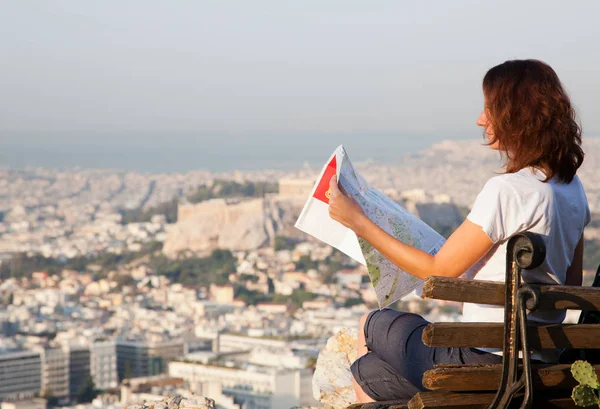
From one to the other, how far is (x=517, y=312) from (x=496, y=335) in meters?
0.06

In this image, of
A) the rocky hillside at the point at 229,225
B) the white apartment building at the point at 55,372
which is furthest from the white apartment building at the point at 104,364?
the rocky hillside at the point at 229,225

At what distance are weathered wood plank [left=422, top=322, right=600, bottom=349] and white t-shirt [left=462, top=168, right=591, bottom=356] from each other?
51 millimetres

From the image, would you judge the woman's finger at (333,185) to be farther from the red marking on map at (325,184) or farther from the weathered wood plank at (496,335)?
the weathered wood plank at (496,335)

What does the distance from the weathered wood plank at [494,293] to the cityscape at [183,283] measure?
1.23m

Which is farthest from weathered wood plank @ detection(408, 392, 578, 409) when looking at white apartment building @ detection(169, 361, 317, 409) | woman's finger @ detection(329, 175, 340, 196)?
white apartment building @ detection(169, 361, 317, 409)

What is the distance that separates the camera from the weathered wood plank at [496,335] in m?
1.67

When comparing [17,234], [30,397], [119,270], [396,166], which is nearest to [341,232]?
[30,397]

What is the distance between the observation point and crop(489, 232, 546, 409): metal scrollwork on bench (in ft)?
5.45

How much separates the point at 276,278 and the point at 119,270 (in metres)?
7.04

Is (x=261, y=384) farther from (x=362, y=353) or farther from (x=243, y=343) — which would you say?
(x=362, y=353)

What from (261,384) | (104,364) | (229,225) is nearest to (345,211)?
(261,384)

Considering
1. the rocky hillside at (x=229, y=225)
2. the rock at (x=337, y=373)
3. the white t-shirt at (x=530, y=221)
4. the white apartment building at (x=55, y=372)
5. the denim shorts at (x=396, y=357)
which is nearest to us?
the white t-shirt at (x=530, y=221)

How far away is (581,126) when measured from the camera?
2008 millimetres

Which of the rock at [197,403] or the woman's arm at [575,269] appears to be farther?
the rock at [197,403]
